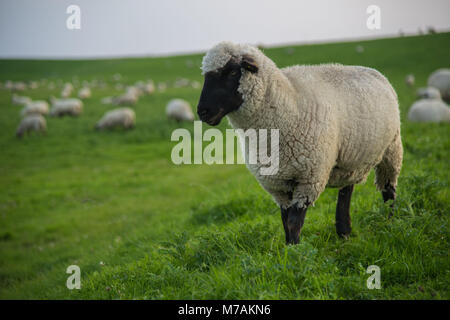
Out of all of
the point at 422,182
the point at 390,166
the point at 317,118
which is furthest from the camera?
the point at 422,182

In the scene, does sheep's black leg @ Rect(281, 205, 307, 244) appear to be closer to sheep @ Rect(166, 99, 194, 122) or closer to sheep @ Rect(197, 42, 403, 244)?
sheep @ Rect(197, 42, 403, 244)

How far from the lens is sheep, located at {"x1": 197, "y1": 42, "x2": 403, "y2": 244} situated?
3369 millimetres

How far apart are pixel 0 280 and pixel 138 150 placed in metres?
9.93

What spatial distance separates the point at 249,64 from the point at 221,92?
405mm

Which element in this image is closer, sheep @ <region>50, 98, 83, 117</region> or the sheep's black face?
the sheep's black face

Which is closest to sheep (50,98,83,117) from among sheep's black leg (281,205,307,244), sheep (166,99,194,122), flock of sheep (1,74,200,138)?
flock of sheep (1,74,200,138)

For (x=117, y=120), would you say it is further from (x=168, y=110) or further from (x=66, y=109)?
(x=66, y=109)

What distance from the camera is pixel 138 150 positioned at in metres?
16.0

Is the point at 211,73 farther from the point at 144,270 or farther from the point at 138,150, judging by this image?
the point at 138,150

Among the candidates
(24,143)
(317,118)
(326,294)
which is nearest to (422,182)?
(317,118)

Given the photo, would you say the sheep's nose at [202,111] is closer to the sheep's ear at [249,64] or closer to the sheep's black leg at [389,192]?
the sheep's ear at [249,64]

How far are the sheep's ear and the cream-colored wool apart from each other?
0.14 feet

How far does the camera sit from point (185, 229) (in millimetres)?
6047
